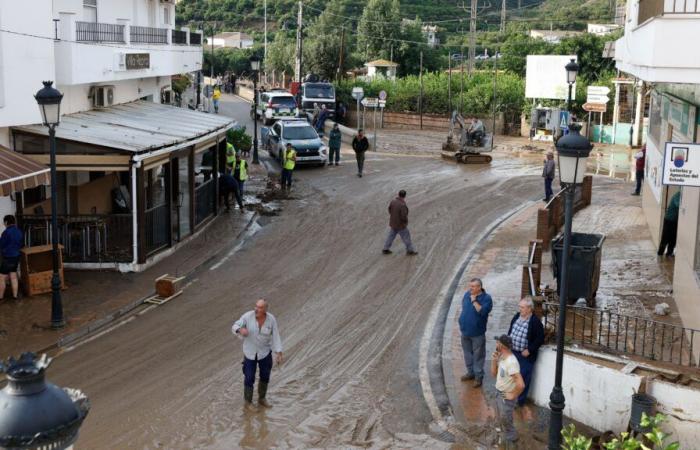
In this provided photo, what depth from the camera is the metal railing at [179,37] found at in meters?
28.1

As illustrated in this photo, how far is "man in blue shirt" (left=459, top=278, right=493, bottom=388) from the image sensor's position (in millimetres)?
12000

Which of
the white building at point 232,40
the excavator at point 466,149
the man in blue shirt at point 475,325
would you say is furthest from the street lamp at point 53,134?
the white building at point 232,40

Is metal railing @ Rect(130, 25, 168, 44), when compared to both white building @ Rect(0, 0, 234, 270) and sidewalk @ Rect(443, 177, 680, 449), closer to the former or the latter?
white building @ Rect(0, 0, 234, 270)

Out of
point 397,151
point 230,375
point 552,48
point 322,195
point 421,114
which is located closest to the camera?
point 230,375

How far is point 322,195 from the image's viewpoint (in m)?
27.7

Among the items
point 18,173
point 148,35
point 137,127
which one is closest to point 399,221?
point 137,127

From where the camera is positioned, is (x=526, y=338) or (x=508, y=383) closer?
(x=508, y=383)

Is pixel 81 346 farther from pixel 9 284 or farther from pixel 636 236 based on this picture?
pixel 636 236

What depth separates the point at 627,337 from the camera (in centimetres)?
1302

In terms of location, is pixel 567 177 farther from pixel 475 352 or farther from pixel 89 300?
pixel 89 300

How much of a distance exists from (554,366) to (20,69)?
1164cm

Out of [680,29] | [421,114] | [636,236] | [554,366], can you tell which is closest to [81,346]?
[554,366]

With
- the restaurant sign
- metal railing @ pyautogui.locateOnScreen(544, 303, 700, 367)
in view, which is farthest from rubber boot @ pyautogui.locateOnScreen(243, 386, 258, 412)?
the restaurant sign

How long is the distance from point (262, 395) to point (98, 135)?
8879 mm
